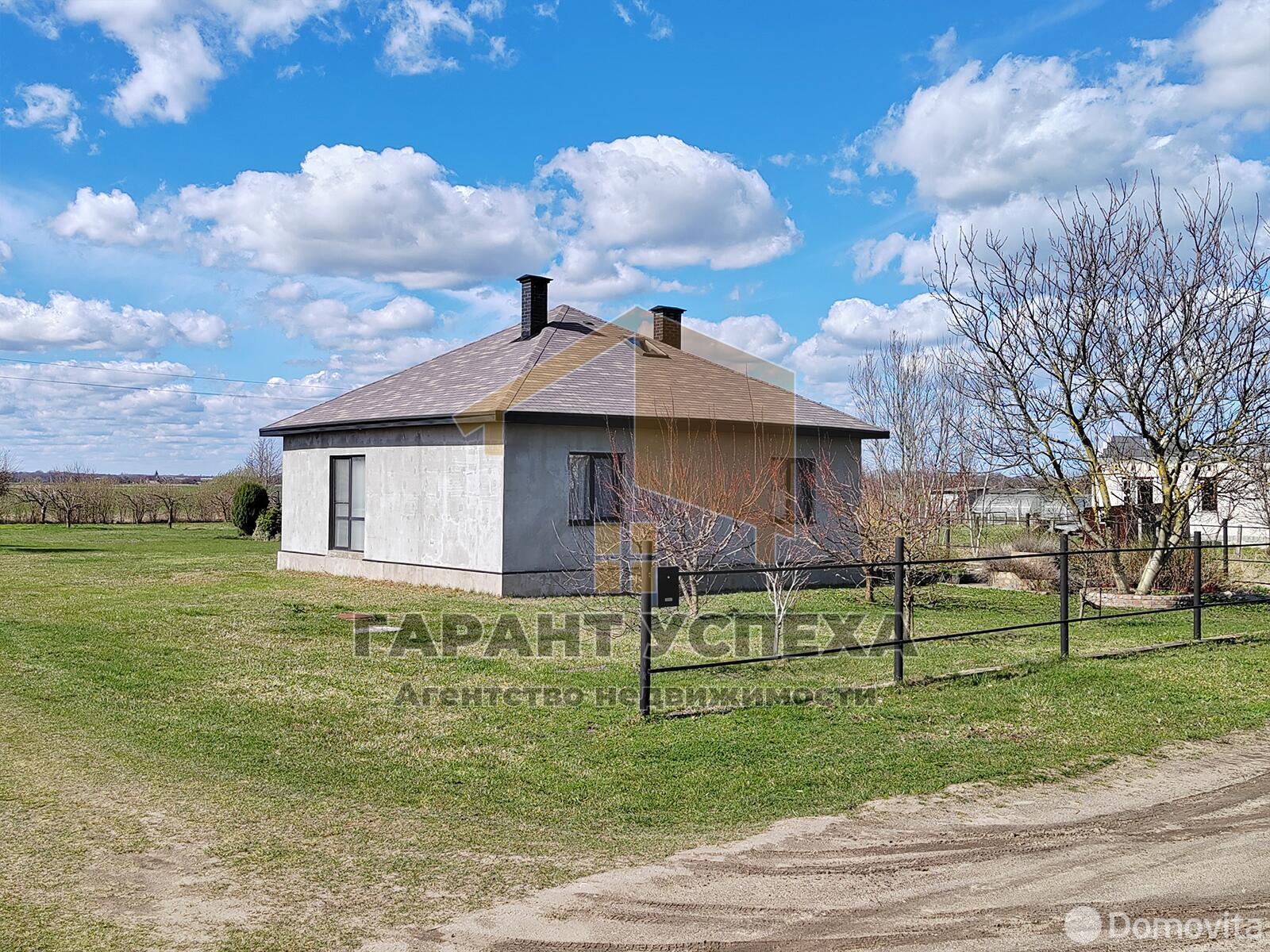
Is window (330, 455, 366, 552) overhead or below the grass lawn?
overhead

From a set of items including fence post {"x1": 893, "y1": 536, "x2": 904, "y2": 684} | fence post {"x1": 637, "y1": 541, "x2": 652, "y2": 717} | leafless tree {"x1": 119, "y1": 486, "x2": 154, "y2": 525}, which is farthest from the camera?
leafless tree {"x1": 119, "y1": 486, "x2": 154, "y2": 525}

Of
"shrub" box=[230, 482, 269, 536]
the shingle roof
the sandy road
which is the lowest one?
the sandy road

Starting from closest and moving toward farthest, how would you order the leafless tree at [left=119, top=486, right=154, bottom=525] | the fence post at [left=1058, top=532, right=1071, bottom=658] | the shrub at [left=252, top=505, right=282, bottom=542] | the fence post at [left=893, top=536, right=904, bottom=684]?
the fence post at [left=893, top=536, right=904, bottom=684] → the fence post at [left=1058, top=532, right=1071, bottom=658] → the shrub at [left=252, top=505, right=282, bottom=542] → the leafless tree at [left=119, top=486, right=154, bottom=525]

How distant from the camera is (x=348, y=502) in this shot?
19047mm

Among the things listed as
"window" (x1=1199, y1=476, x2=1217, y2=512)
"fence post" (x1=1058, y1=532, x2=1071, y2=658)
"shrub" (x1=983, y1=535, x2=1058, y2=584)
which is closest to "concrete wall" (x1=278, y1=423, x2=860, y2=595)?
"shrub" (x1=983, y1=535, x2=1058, y2=584)

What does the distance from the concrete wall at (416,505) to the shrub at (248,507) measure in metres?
12.7

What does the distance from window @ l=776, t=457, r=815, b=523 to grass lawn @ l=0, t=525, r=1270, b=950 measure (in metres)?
Result: 6.34

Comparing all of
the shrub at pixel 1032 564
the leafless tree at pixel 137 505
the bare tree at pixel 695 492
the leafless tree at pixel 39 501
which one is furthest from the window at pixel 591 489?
the leafless tree at pixel 39 501

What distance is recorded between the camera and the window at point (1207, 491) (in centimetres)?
1594

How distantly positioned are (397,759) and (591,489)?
32.9 ft

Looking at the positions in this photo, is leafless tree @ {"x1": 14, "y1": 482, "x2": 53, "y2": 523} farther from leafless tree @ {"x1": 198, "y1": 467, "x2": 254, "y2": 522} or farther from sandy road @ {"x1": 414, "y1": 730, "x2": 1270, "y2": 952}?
sandy road @ {"x1": 414, "y1": 730, "x2": 1270, "y2": 952}

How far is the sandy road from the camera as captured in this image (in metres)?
3.97

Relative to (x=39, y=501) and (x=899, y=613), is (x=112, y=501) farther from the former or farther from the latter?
(x=899, y=613)

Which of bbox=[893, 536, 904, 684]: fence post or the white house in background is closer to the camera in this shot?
bbox=[893, 536, 904, 684]: fence post
